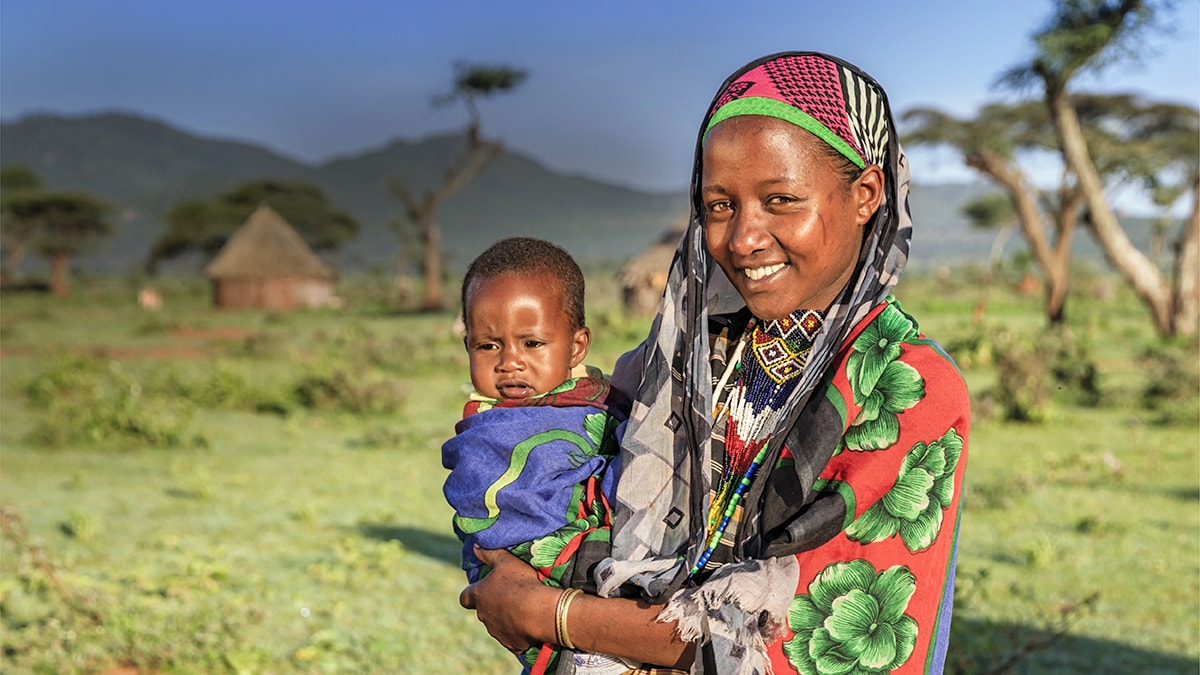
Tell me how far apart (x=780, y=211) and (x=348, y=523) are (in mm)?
5567

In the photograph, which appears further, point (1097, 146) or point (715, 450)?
point (1097, 146)

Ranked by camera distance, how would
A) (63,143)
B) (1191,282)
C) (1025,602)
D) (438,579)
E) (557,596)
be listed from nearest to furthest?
1. (557,596)
2. (1025,602)
3. (438,579)
4. (1191,282)
5. (63,143)

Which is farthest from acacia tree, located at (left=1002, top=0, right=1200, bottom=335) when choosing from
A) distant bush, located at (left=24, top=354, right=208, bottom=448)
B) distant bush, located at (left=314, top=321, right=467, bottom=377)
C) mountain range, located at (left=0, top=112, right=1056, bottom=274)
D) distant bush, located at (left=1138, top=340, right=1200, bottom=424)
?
mountain range, located at (left=0, top=112, right=1056, bottom=274)

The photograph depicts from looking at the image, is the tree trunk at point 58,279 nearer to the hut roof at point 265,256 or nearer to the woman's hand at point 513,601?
the hut roof at point 265,256

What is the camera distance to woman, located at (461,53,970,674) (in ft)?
4.44

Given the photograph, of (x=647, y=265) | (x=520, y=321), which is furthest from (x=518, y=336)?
(x=647, y=265)

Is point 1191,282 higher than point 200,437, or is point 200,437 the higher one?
point 1191,282

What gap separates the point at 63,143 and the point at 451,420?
156858 mm

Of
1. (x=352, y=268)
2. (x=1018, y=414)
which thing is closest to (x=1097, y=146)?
(x=1018, y=414)

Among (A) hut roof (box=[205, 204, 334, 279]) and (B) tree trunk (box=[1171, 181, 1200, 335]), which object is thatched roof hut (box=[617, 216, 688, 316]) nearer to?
(B) tree trunk (box=[1171, 181, 1200, 335])

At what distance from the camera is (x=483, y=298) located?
1.79 metres

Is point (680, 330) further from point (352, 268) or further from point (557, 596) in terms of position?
point (352, 268)

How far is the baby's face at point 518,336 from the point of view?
1771mm

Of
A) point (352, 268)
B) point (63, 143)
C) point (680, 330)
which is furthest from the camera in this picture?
point (63, 143)
